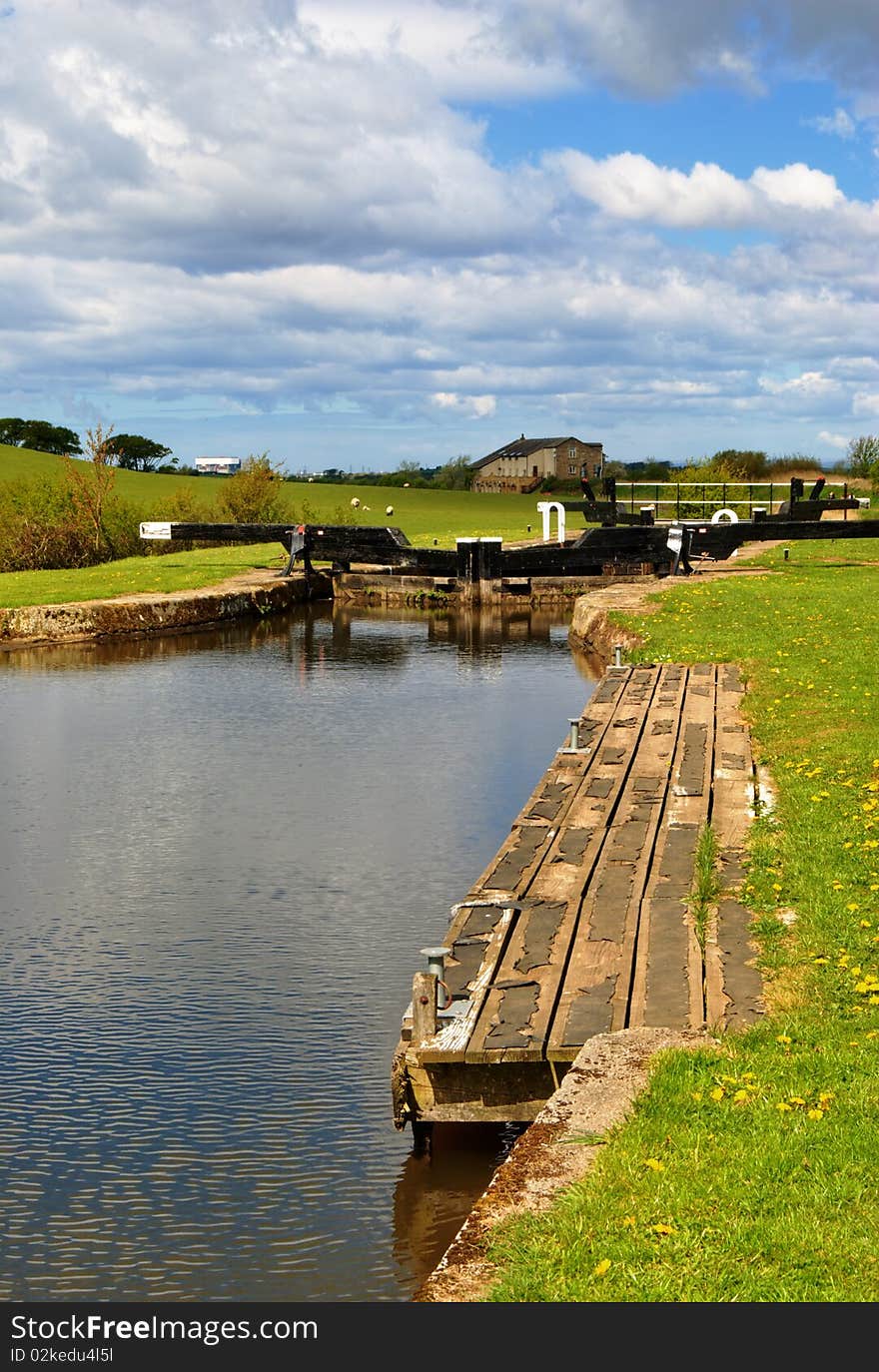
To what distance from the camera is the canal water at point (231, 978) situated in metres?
6.54

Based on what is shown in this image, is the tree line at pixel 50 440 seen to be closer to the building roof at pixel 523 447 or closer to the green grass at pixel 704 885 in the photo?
the building roof at pixel 523 447

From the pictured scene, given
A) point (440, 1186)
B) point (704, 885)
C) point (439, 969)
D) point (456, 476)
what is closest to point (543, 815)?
point (704, 885)

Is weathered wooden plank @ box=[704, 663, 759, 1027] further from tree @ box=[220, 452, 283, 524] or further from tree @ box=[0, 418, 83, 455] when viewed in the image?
tree @ box=[0, 418, 83, 455]

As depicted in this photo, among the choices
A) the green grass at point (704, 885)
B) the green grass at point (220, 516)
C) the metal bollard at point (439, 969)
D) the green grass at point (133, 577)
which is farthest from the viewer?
the green grass at point (220, 516)

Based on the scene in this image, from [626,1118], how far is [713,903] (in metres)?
3.06

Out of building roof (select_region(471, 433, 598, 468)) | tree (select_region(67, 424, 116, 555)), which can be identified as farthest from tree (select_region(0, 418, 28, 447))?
tree (select_region(67, 424, 116, 555))

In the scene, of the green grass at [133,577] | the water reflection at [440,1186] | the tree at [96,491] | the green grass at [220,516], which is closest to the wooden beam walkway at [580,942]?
the water reflection at [440,1186]

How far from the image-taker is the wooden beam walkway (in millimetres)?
7039

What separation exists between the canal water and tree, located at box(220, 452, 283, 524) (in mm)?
33109

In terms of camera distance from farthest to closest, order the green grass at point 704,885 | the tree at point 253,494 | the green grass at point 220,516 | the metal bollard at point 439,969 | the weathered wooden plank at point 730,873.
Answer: the tree at point 253,494, the green grass at point 220,516, the green grass at point 704,885, the weathered wooden plank at point 730,873, the metal bollard at point 439,969

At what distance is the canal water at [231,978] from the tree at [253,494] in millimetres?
33109

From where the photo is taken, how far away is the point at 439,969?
7.24m

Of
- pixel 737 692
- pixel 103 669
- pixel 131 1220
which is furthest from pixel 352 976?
pixel 103 669

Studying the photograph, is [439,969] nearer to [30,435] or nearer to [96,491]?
[96,491]
